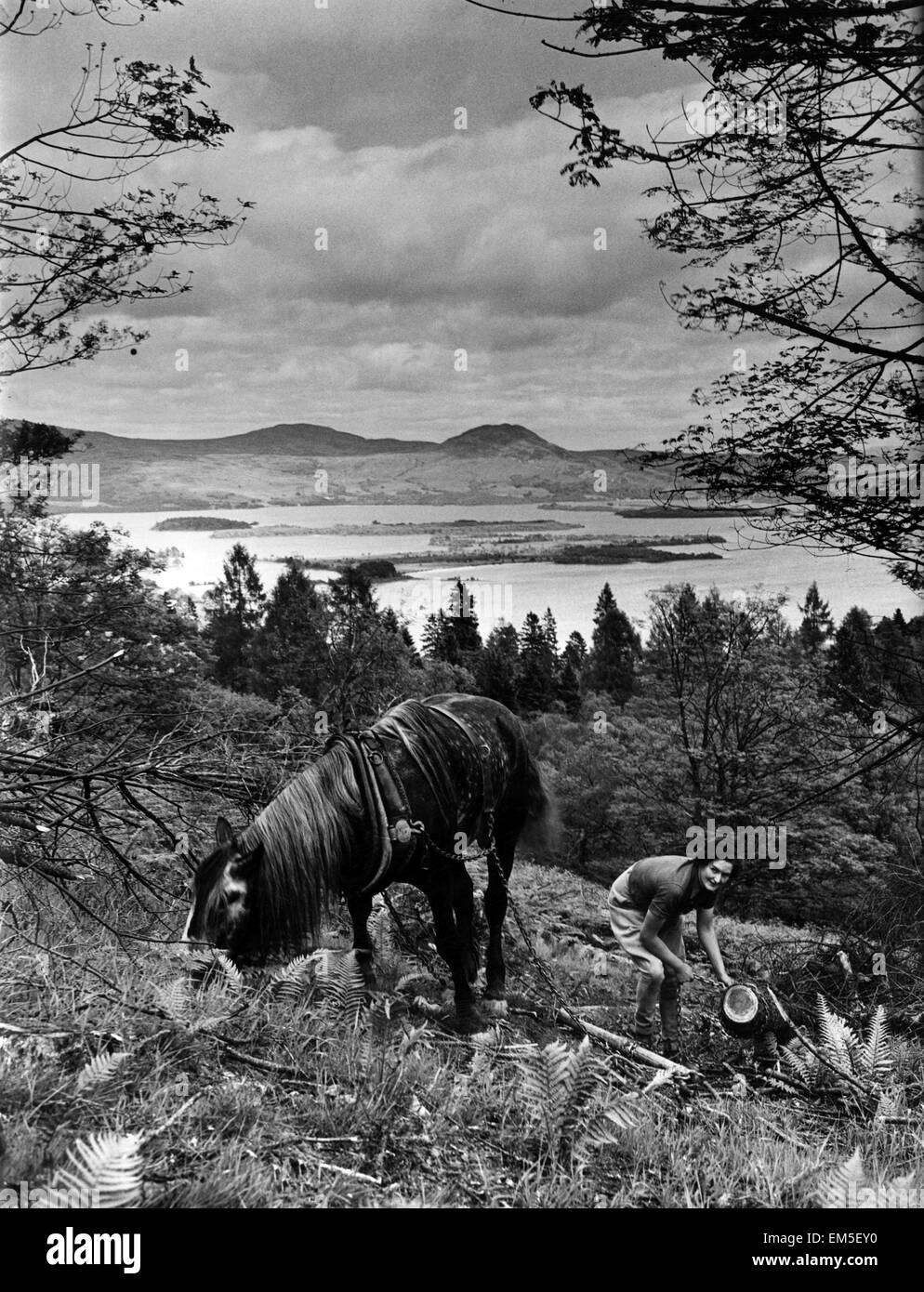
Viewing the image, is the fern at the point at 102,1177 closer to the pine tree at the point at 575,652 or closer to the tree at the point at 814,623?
the pine tree at the point at 575,652

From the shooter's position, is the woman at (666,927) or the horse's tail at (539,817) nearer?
the woman at (666,927)

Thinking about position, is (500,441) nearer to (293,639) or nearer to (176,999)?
(293,639)

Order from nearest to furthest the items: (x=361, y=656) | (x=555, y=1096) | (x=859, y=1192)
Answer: (x=859, y=1192)
(x=555, y=1096)
(x=361, y=656)

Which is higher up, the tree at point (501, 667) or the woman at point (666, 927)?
the tree at point (501, 667)

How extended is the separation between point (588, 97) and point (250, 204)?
196 cm

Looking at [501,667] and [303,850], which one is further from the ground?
[501,667]

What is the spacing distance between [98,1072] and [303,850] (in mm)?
1197

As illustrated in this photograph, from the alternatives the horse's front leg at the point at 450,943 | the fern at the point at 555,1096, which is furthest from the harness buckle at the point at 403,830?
the fern at the point at 555,1096

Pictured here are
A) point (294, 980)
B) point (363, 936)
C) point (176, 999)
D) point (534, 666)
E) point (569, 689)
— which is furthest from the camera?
point (569, 689)

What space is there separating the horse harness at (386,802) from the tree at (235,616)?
192 cm

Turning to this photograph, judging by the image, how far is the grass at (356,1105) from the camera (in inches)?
105

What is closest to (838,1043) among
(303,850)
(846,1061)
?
(846,1061)

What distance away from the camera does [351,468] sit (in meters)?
5.51

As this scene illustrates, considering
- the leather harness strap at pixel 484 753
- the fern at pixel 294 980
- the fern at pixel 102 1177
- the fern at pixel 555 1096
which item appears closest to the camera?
the fern at pixel 102 1177
